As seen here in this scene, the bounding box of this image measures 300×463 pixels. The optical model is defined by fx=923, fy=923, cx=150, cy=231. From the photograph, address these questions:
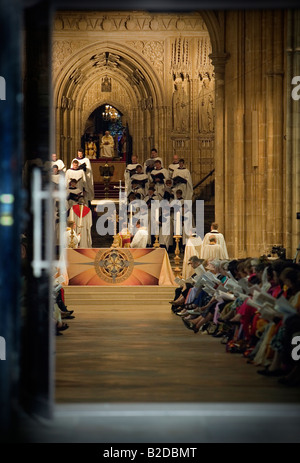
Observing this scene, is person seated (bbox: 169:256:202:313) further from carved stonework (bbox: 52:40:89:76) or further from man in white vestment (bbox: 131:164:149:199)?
carved stonework (bbox: 52:40:89:76)

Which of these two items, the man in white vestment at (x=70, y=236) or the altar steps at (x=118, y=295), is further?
the man in white vestment at (x=70, y=236)

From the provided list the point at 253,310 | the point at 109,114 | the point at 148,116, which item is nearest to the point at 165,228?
the point at 148,116

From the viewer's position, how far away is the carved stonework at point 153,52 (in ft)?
98.5

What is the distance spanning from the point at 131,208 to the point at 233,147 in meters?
2.82

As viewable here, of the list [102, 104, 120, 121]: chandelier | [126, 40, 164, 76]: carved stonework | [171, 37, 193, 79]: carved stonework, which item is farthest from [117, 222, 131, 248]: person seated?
[102, 104, 120, 121]: chandelier

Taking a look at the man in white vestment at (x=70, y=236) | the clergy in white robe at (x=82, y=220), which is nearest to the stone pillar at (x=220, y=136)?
the clergy in white robe at (x=82, y=220)

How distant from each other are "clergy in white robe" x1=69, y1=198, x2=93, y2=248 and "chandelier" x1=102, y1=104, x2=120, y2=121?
1475 centimetres

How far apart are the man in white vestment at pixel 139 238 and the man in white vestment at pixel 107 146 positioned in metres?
16.0

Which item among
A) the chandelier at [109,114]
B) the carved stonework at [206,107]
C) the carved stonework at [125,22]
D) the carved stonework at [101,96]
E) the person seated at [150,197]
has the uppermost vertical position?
the carved stonework at [125,22]

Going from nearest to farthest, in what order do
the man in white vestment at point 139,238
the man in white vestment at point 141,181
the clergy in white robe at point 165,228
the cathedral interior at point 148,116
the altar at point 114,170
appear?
1. the cathedral interior at point 148,116
2. the man in white vestment at point 139,238
3. the clergy in white robe at point 165,228
4. the man in white vestment at point 141,181
5. the altar at point 114,170

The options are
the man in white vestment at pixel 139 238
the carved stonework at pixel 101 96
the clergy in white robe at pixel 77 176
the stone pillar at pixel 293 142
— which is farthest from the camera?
the carved stonework at pixel 101 96

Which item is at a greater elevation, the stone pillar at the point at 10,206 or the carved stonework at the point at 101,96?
the carved stonework at the point at 101,96

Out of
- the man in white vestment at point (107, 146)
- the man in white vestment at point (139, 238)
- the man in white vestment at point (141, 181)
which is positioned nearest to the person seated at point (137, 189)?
the man in white vestment at point (141, 181)

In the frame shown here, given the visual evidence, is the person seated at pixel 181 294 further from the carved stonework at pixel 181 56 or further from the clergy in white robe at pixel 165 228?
the carved stonework at pixel 181 56
